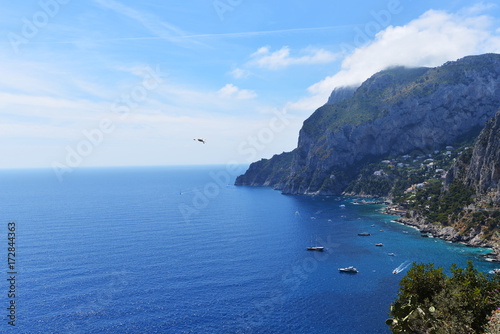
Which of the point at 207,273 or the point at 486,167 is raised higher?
the point at 486,167

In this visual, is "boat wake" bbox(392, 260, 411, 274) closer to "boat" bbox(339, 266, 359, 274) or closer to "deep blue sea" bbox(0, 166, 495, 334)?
"deep blue sea" bbox(0, 166, 495, 334)

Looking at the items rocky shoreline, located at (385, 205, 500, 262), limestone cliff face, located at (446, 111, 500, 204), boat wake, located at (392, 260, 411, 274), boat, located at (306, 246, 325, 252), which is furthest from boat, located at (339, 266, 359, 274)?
limestone cliff face, located at (446, 111, 500, 204)

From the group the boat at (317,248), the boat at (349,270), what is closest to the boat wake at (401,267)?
the boat at (349,270)

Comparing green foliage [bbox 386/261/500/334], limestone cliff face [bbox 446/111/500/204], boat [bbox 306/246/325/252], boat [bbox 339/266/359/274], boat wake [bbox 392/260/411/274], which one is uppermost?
limestone cliff face [bbox 446/111/500/204]

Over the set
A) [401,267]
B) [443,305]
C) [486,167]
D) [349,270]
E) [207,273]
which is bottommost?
[401,267]

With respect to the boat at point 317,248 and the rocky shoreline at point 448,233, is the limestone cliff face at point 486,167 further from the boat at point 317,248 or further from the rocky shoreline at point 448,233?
the boat at point 317,248

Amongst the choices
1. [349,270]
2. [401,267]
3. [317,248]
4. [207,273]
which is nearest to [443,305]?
[349,270]

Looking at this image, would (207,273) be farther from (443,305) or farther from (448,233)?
(448,233)
